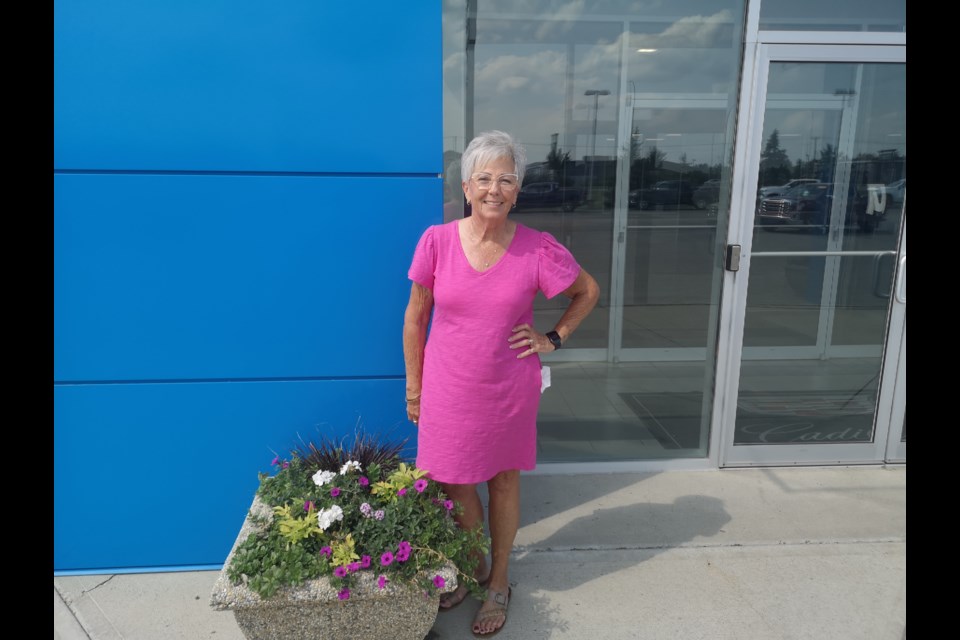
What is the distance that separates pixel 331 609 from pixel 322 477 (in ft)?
1.51

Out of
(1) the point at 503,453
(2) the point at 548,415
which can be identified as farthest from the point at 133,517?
(2) the point at 548,415

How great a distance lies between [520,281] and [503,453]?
63cm

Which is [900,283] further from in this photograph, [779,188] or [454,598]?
[454,598]

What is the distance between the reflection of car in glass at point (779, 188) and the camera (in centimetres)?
329

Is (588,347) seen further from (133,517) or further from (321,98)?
(133,517)

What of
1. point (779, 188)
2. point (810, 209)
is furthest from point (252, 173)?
point (810, 209)

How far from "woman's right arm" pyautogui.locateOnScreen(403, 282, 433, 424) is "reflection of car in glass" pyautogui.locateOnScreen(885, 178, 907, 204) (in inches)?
111

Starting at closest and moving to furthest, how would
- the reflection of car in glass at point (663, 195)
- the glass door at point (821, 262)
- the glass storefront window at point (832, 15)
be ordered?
the glass storefront window at point (832, 15) → the glass door at point (821, 262) → the reflection of car in glass at point (663, 195)

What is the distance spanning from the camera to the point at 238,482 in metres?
2.60

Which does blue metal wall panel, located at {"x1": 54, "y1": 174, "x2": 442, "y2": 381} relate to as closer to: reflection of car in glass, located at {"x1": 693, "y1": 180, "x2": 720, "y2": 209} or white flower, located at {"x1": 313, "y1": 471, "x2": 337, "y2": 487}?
white flower, located at {"x1": 313, "y1": 471, "x2": 337, "y2": 487}

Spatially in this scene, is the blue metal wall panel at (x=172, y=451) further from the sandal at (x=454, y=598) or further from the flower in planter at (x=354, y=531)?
the sandal at (x=454, y=598)

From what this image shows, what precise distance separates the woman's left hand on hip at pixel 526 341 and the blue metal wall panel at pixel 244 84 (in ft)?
2.53

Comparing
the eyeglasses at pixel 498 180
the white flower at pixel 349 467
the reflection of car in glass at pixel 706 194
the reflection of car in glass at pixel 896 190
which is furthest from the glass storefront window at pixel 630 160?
the white flower at pixel 349 467

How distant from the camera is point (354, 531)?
2.10 metres
